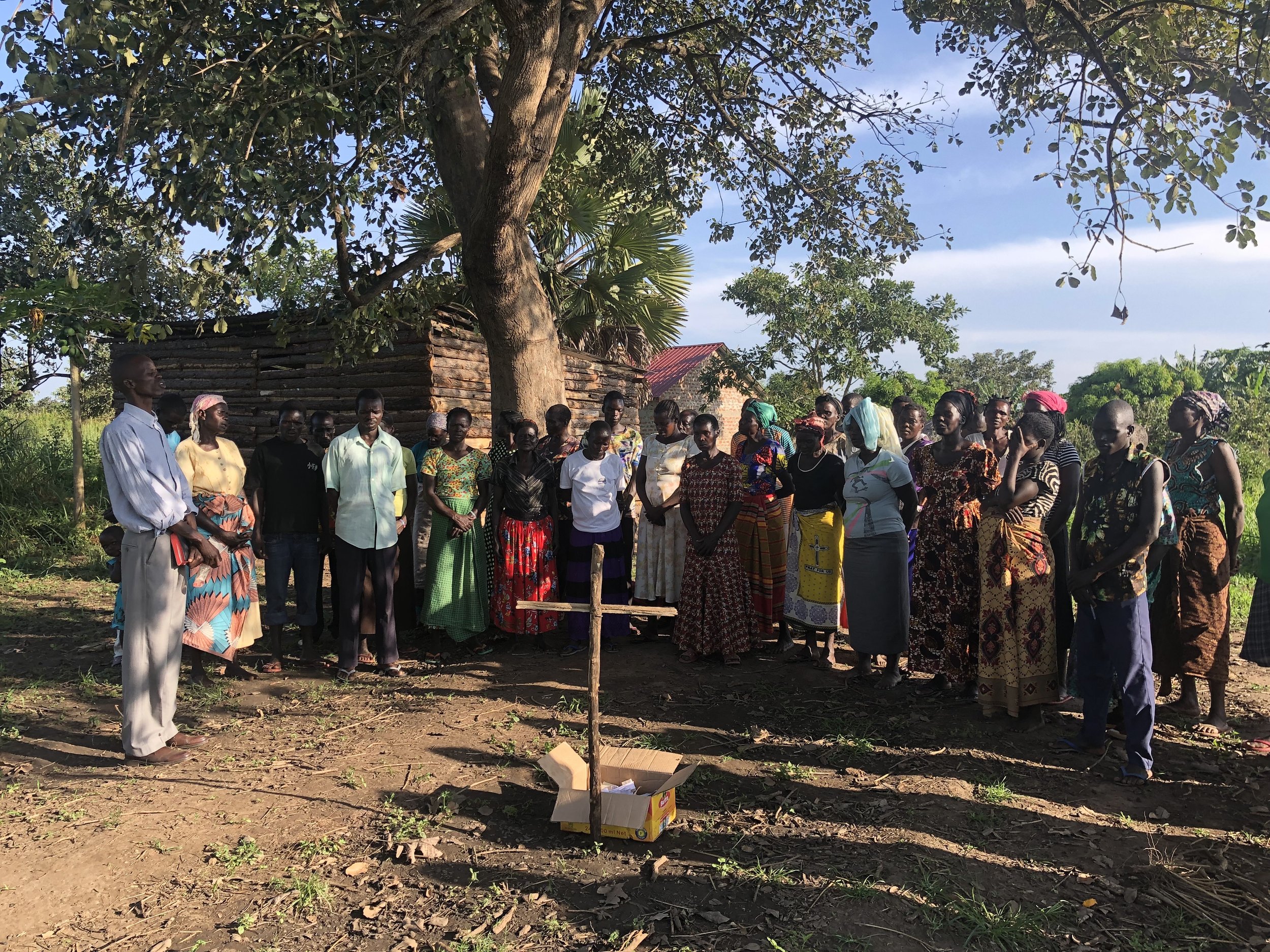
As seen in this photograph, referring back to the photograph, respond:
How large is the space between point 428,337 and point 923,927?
8.54 m

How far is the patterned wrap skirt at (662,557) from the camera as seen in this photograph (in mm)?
6875

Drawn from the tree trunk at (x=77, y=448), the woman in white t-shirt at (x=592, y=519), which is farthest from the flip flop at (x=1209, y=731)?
the tree trunk at (x=77, y=448)

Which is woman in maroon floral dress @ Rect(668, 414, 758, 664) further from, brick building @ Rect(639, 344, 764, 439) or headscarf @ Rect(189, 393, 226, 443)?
brick building @ Rect(639, 344, 764, 439)

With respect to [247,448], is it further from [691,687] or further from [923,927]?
[923,927]

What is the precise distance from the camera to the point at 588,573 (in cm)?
653

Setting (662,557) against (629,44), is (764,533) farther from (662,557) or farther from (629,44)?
(629,44)

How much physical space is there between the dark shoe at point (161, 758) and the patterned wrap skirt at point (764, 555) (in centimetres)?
392

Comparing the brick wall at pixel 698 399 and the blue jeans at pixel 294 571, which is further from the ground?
the brick wall at pixel 698 399

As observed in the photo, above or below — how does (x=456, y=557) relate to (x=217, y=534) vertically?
below

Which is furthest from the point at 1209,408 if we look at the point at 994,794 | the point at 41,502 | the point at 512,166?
the point at 41,502

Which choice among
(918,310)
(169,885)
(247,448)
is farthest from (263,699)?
(918,310)

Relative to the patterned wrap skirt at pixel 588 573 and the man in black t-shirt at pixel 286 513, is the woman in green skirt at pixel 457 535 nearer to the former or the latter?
the patterned wrap skirt at pixel 588 573

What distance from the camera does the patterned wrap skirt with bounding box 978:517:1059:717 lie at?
4758mm

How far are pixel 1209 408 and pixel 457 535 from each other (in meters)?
5.05
